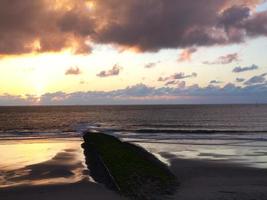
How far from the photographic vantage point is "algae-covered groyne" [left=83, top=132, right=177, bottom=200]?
1978 cm

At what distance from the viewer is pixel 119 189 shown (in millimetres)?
20359

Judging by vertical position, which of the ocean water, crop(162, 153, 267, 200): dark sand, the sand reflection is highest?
the sand reflection

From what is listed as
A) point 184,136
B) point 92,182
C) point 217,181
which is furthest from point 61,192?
point 184,136

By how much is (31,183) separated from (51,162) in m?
8.82

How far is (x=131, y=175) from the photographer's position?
2338cm

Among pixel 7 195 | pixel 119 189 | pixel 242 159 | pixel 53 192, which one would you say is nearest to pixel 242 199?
pixel 119 189

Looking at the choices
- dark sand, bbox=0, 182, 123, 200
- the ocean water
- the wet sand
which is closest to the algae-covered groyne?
the wet sand

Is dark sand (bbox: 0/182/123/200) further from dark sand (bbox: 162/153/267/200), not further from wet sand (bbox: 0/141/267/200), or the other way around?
dark sand (bbox: 162/153/267/200)

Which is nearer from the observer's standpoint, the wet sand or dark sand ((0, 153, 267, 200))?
dark sand ((0, 153, 267, 200))

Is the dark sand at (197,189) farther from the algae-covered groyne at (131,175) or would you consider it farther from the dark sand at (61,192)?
the algae-covered groyne at (131,175)

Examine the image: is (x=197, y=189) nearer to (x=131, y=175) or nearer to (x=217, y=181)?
(x=217, y=181)

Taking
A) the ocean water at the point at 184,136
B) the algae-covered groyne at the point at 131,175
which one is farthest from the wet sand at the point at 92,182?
the ocean water at the point at 184,136

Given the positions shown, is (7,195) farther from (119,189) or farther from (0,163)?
(0,163)

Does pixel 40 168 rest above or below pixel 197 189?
above
